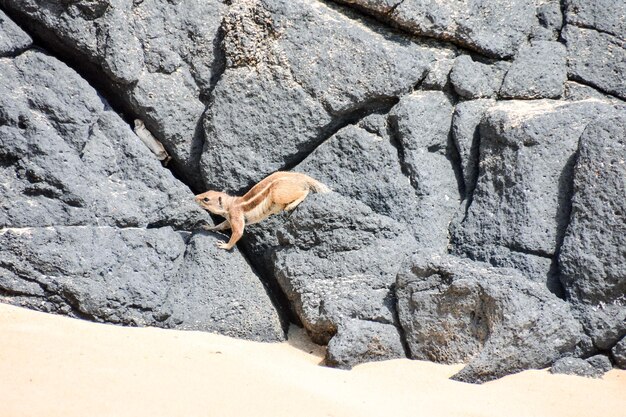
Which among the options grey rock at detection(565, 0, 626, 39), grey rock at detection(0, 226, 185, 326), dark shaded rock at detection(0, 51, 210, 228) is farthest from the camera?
grey rock at detection(565, 0, 626, 39)

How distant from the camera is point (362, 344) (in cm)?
704

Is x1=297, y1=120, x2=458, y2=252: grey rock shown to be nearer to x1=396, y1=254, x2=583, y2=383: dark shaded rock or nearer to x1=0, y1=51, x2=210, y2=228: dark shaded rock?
x1=396, y1=254, x2=583, y2=383: dark shaded rock

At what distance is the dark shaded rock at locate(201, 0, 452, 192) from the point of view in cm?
788

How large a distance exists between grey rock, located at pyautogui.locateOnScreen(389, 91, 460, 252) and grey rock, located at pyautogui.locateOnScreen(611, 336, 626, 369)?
5.46 feet

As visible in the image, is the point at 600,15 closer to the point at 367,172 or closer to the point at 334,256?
the point at 367,172

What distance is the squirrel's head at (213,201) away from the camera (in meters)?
7.81

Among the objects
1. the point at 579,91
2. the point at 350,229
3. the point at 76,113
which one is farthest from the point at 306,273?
the point at 579,91

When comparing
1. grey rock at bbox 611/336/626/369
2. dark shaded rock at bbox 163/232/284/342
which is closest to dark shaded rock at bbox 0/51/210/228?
dark shaded rock at bbox 163/232/284/342

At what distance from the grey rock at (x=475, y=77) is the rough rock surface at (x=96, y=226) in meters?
2.56

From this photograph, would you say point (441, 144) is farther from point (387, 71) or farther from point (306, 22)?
point (306, 22)

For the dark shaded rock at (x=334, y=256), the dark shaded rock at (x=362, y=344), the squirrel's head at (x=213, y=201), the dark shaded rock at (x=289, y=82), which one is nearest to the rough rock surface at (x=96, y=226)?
the squirrel's head at (x=213, y=201)

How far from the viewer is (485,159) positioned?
308 inches

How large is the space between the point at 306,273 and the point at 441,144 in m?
1.76

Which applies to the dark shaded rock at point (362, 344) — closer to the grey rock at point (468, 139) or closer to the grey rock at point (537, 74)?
the grey rock at point (468, 139)
